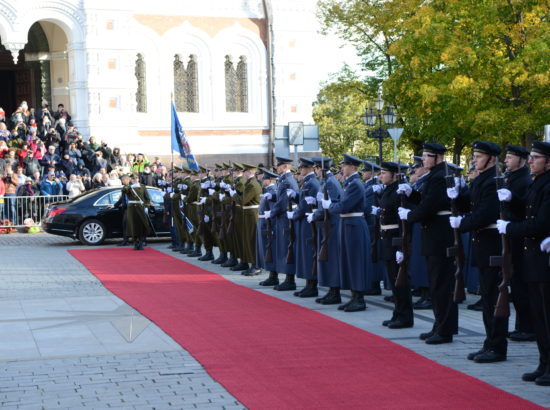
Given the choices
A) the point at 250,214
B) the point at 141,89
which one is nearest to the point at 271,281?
the point at 250,214

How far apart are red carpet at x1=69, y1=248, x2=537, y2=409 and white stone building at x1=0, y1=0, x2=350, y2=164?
2252 cm

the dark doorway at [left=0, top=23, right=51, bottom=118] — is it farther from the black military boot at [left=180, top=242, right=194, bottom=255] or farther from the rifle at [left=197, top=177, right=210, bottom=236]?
the rifle at [left=197, top=177, right=210, bottom=236]

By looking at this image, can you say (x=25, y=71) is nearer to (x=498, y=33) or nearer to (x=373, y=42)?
(x=373, y=42)

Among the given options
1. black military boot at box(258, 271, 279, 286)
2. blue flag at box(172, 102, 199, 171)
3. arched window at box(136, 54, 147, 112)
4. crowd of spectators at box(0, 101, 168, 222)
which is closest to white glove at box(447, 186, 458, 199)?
black military boot at box(258, 271, 279, 286)

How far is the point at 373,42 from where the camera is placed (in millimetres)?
39281

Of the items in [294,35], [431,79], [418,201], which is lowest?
[418,201]

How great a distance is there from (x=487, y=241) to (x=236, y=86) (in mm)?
31981

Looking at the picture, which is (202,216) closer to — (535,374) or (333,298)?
(333,298)

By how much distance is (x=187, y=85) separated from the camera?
1540 inches

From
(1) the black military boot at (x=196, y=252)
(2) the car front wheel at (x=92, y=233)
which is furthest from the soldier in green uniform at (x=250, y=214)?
(2) the car front wheel at (x=92, y=233)

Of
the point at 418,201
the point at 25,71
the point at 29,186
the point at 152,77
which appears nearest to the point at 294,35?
the point at 152,77

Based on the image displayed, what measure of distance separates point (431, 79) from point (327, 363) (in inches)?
843

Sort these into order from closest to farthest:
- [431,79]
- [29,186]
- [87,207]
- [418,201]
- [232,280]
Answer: [418,201]
[232,280]
[87,207]
[29,186]
[431,79]

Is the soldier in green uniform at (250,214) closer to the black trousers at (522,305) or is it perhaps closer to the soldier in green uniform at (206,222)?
the soldier in green uniform at (206,222)
